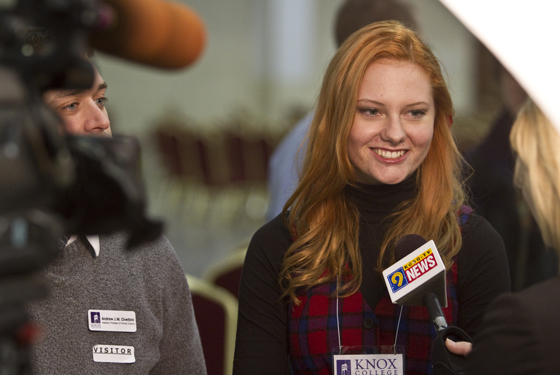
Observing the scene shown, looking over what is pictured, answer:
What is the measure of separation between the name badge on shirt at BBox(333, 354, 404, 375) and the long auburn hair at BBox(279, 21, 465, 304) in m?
0.13

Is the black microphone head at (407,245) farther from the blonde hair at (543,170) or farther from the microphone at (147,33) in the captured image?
the microphone at (147,33)

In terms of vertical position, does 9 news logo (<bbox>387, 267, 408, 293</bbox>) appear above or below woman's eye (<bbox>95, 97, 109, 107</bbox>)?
below

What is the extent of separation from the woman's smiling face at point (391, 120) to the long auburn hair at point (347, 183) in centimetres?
2

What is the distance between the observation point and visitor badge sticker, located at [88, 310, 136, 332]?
1.21m

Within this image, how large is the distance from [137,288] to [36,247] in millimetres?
760

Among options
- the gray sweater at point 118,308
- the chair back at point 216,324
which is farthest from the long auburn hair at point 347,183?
the chair back at point 216,324

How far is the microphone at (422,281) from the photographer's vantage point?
100 cm

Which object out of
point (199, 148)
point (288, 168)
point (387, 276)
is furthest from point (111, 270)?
point (199, 148)

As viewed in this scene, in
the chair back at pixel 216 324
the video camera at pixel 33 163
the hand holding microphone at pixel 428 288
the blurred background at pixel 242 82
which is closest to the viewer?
the video camera at pixel 33 163

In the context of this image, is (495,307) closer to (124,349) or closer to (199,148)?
(124,349)

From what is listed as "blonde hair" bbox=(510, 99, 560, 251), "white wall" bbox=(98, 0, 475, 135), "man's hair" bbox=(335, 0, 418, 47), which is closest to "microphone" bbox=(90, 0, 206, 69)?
"blonde hair" bbox=(510, 99, 560, 251)

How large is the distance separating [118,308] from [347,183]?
543mm

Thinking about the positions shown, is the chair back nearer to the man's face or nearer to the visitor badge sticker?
the visitor badge sticker

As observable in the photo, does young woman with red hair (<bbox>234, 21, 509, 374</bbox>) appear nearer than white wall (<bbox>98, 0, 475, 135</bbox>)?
Yes
